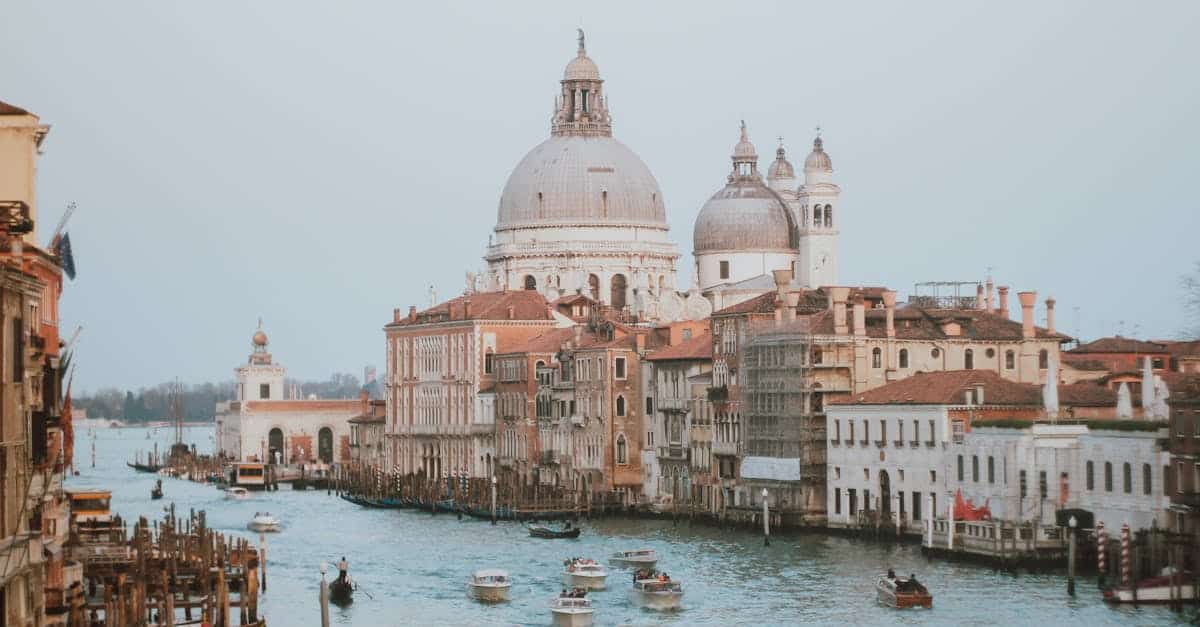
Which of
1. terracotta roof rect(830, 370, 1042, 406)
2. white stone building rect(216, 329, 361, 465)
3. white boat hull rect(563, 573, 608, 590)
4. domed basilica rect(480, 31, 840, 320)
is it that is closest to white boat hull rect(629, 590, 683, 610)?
white boat hull rect(563, 573, 608, 590)

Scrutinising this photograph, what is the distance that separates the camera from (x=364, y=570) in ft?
172

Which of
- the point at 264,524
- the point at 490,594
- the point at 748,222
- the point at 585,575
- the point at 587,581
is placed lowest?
the point at 490,594

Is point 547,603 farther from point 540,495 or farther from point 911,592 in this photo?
point 540,495

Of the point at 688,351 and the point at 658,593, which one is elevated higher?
the point at 688,351

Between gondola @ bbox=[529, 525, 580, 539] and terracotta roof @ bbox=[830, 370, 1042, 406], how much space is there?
307 inches

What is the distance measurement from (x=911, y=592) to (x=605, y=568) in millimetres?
10843

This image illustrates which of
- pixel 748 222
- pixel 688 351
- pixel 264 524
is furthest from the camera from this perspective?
pixel 748 222

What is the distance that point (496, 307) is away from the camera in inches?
3425

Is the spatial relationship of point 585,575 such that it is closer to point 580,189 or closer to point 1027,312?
point 1027,312

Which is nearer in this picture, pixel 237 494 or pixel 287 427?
pixel 237 494

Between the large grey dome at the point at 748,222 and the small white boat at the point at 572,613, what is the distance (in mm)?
55729

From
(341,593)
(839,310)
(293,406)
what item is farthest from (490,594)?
(293,406)

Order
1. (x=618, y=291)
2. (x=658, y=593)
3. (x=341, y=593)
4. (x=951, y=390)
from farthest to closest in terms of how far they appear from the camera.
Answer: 1. (x=618, y=291)
2. (x=951, y=390)
3. (x=341, y=593)
4. (x=658, y=593)

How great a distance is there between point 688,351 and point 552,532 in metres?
9.77
